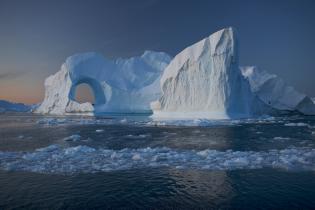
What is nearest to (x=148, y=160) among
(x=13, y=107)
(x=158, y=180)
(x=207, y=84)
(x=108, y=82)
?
(x=158, y=180)

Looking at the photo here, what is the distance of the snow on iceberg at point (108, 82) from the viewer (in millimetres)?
47938

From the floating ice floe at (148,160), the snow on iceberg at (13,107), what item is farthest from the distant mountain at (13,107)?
the floating ice floe at (148,160)

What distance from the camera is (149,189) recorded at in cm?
630

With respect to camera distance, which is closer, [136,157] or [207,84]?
[136,157]

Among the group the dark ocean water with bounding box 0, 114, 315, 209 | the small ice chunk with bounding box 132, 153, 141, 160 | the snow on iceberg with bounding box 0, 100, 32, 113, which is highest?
the snow on iceberg with bounding box 0, 100, 32, 113

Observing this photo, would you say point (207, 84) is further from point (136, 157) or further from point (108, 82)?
point (108, 82)

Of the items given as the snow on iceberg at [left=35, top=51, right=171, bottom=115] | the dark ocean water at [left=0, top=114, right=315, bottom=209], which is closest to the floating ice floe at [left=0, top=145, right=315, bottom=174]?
the dark ocean water at [left=0, top=114, right=315, bottom=209]

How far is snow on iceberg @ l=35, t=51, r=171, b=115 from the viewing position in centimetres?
4794

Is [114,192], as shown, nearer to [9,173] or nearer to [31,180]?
[31,180]

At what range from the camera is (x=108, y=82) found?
51.4 m

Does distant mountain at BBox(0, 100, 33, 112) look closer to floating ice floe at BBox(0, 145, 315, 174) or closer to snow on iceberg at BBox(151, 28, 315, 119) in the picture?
snow on iceberg at BBox(151, 28, 315, 119)

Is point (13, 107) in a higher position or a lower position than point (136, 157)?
higher

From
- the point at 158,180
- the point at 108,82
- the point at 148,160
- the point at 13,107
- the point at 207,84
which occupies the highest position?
the point at 108,82

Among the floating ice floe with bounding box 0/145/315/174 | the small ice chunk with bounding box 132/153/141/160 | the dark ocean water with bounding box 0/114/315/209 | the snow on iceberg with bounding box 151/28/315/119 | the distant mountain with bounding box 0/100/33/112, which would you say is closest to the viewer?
the dark ocean water with bounding box 0/114/315/209
